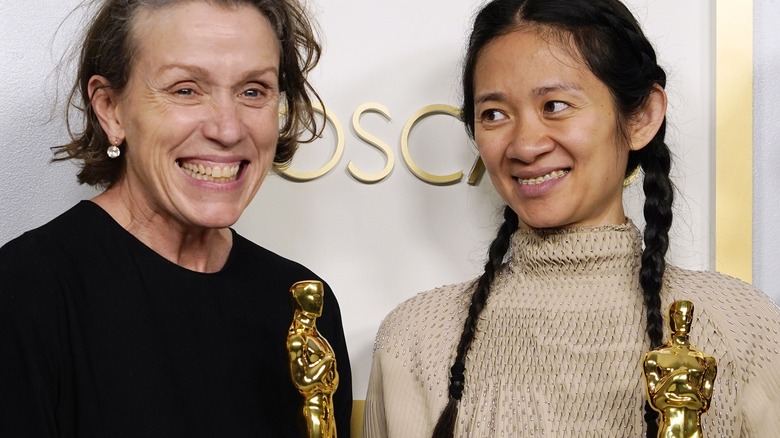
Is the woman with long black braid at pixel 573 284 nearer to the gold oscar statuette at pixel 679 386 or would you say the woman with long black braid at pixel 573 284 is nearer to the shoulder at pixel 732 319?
the shoulder at pixel 732 319

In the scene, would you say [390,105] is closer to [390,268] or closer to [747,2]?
[390,268]

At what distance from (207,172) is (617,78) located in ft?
1.55

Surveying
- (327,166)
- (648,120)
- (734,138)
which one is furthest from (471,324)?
(734,138)

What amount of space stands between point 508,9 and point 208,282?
479 millimetres

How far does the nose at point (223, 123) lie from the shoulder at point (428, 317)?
0.31 metres

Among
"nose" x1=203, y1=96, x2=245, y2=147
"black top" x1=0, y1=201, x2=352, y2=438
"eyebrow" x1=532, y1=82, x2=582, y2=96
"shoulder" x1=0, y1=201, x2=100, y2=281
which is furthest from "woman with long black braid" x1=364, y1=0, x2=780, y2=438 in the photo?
"shoulder" x1=0, y1=201, x2=100, y2=281

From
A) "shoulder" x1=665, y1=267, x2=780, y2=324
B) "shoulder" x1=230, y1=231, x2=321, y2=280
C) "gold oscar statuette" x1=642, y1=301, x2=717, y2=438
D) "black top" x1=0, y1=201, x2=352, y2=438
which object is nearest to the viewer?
"gold oscar statuette" x1=642, y1=301, x2=717, y2=438

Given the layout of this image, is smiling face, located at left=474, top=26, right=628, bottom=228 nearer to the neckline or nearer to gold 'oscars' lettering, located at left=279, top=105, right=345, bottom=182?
the neckline

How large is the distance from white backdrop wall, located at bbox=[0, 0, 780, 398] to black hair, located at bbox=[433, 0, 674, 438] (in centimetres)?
31

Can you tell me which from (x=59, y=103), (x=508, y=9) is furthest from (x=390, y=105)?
(x=59, y=103)

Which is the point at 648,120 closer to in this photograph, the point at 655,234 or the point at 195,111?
the point at 655,234

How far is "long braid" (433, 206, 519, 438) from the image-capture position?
1.23 meters

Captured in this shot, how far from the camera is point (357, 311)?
162 cm

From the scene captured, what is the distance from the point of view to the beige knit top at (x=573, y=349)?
119 centimetres
